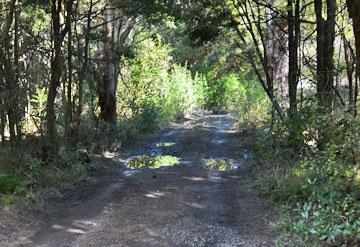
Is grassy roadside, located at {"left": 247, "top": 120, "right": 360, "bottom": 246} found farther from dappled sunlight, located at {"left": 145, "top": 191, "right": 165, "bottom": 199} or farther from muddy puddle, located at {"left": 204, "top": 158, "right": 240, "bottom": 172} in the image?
muddy puddle, located at {"left": 204, "top": 158, "right": 240, "bottom": 172}

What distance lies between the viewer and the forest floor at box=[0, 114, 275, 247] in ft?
19.2

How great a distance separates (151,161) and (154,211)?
15.5 ft

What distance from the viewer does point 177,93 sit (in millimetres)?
22734

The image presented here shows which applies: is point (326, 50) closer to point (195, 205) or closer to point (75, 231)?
point (195, 205)

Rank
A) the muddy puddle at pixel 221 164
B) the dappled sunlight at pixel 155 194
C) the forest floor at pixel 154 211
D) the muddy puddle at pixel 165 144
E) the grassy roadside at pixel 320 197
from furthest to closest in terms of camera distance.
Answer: the muddy puddle at pixel 165 144, the muddy puddle at pixel 221 164, the dappled sunlight at pixel 155 194, the forest floor at pixel 154 211, the grassy roadside at pixel 320 197

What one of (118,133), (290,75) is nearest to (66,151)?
(118,133)

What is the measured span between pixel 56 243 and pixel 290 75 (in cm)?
699

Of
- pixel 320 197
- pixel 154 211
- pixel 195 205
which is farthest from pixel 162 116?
pixel 320 197

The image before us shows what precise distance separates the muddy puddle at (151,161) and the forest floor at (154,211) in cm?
24

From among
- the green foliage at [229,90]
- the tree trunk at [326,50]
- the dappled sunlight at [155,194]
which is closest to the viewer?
the dappled sunlight at [155,194]

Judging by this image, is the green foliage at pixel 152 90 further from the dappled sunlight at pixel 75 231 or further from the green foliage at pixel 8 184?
the dappled sunlight at pixel 75 231

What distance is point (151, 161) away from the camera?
1176cm

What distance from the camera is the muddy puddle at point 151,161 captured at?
11.1 m

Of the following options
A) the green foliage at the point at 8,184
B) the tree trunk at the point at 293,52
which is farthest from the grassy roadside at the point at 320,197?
the green foliage at the point at 8,184
